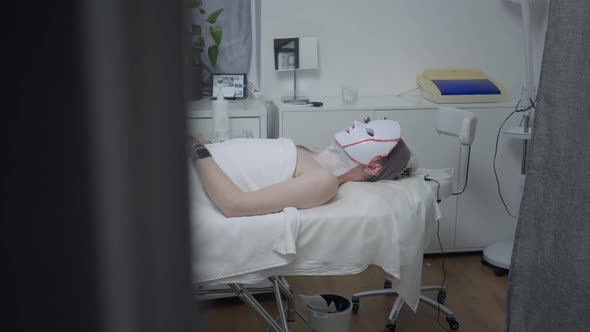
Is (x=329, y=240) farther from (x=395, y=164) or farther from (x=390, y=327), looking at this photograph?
(x=390, y=327)

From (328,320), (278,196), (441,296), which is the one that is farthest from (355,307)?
(278,196)

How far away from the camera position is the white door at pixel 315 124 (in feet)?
9.88

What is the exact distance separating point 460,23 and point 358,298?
5.62 feet

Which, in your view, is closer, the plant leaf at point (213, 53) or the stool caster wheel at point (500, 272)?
the stool caster wheel at point (500, 272)

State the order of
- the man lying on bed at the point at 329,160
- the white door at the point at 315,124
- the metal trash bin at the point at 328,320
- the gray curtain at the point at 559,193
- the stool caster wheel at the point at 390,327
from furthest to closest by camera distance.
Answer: the white door at the point at 315,124 → the stool caster wheel at the point at 390,327 → the metal trash bin at the point at 328,320 → the man lying on bed at the point at 329,160 → the gray curtain at the point at 559,193

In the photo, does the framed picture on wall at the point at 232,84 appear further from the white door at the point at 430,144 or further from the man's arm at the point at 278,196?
the man's arm at the point at 278,196

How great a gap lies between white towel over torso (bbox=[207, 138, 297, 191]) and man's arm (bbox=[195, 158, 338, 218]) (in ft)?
0.82

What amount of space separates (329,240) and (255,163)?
507mm

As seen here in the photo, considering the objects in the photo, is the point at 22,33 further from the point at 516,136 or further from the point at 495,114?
the point at 495,114

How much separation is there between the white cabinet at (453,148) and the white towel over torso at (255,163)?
28.3 inches

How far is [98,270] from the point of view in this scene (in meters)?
0.17

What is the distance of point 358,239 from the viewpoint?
1.91 meters

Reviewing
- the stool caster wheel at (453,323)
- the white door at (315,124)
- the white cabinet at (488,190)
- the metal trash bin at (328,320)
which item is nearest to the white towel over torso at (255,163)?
the metal trash bin at (328,320)

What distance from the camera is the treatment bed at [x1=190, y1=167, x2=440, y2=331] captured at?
1.83 metres
